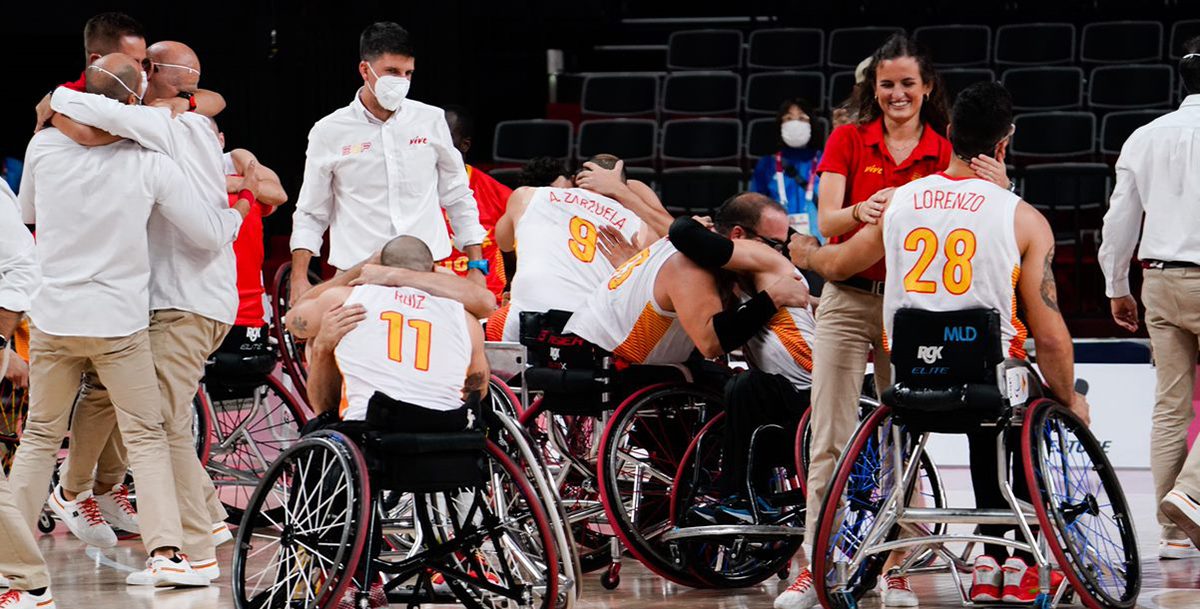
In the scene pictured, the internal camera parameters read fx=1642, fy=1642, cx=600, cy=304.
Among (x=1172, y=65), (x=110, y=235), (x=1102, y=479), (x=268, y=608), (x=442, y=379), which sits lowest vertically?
(x=268, y=608)

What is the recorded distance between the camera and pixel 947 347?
4.05 meters

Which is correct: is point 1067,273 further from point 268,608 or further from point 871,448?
point 268,608

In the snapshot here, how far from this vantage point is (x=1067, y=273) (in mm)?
10008

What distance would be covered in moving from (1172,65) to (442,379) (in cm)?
820

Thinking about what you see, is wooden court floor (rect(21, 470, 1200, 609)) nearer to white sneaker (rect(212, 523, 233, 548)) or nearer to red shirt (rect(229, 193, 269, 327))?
white sneaker (rect(212, 523, 233, 548))

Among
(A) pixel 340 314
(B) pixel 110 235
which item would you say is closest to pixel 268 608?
(A) pixel 340 314

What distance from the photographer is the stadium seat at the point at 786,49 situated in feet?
38.1

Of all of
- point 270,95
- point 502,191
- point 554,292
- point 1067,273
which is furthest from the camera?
point 270,95

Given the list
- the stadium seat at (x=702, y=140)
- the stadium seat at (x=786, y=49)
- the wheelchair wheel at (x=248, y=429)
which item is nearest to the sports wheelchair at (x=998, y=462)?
the wheelchair wheel at (x=248, y=429)

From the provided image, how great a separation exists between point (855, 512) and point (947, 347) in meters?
0.62

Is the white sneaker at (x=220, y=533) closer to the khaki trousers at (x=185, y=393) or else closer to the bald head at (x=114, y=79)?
the khaki trousers at (x=185, y=393)

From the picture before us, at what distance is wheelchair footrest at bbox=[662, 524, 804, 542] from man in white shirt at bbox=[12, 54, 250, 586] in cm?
147

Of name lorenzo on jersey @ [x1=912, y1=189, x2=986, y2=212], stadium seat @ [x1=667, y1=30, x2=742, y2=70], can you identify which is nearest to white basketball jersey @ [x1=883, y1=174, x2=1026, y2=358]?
name lorenzo on jersey @ [x1=912, y1=189, x2=986, y2=212]

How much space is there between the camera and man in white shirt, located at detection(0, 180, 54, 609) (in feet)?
14.0
